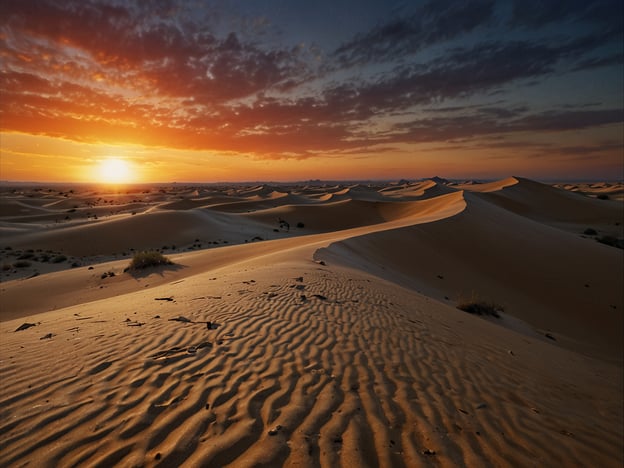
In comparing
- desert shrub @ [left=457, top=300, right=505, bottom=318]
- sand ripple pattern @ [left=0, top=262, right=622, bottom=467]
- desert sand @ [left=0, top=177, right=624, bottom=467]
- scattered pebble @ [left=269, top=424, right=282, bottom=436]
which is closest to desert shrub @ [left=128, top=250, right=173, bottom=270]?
desert sand @ [left=0, top=177, right=624, bottom=467]

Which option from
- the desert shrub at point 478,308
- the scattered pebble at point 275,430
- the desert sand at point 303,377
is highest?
the scattered pebble at point 275,430

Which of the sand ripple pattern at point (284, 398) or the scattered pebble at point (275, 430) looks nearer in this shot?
the sand ripple pattern at point (284, 398)

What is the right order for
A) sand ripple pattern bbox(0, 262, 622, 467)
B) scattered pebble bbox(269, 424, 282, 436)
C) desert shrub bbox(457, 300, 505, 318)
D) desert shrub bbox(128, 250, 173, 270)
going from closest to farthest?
A: 1. sand ripple pattern bbox(0, 262, 622, 467)
2. scattered pebble bbox(269, 424, 282, 436)
3. desert shrub bbox(457, 300, 505, 318)
4. desert shrub bbox(128, 250, 173, 270)

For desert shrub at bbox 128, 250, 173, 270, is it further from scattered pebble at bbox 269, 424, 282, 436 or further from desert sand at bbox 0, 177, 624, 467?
scattered pebble at bbox 269, 424, 282, 436

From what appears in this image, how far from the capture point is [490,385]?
13.9 feet

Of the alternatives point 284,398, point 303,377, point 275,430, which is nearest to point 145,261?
point 303,377

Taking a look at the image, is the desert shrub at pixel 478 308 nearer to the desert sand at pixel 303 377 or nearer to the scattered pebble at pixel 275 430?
the desert sand at pixel 303 377

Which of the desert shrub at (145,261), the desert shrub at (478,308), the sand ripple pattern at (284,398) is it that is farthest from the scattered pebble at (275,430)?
the desert shrub at (145,261)

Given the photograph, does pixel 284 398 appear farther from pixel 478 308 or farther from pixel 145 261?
pixel 145 261

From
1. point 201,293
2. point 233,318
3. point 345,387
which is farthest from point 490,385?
point 201,293

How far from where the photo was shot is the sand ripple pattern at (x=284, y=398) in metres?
2.65

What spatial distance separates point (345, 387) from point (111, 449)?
88.9 inches

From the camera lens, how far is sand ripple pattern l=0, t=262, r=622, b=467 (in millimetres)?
2646

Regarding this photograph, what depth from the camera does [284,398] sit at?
334cm
